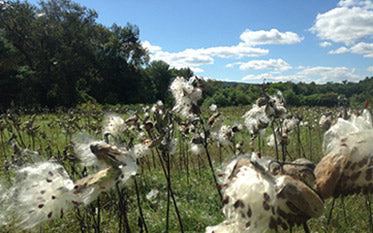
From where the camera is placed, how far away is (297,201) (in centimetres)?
82

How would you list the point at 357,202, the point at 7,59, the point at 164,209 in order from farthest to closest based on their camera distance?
the point at 7,59, the point at 164,209, the point at 357,202

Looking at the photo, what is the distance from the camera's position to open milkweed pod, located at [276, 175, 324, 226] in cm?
82

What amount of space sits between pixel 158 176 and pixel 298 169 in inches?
170

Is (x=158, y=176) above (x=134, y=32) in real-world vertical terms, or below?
below

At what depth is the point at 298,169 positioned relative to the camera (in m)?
0.94

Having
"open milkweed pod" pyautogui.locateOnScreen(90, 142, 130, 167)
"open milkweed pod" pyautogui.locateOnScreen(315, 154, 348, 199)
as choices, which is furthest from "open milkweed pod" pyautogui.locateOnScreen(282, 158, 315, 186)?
"open milkweed pod" pyautogui.locateOnScreen(90, 142, 130, 167)

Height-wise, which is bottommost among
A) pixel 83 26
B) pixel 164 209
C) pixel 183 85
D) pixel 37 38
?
pixel 164 209

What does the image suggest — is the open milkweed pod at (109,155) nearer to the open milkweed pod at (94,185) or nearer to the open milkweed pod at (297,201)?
the open milkweed pod at (94,185)

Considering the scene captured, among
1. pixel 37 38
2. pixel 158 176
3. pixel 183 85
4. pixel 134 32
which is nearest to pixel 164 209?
pixel 158 176

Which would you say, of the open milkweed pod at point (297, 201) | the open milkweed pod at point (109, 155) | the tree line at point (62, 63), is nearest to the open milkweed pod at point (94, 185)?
the open milkweed pod at point (109, 155)

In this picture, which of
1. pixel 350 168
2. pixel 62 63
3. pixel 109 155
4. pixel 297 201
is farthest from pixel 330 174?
pixel 62 63

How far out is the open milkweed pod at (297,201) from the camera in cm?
82

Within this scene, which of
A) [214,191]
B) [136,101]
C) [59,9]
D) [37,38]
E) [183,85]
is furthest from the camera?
[136,101]

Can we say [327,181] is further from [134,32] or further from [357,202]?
[134,32]
